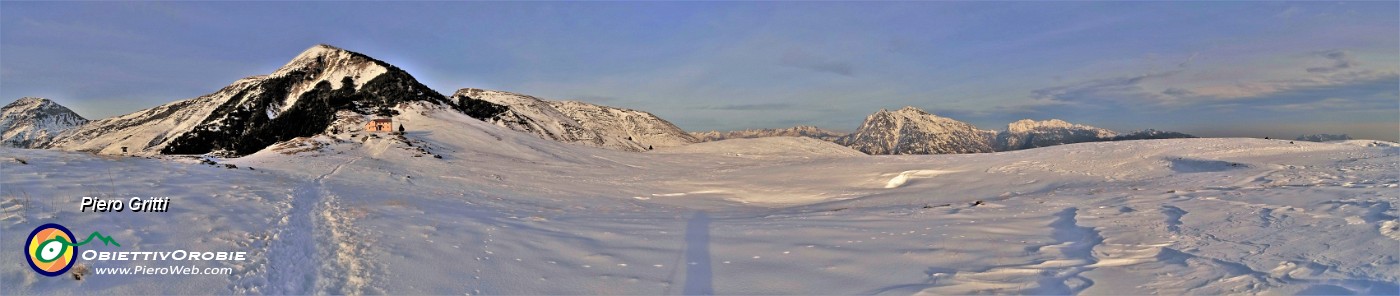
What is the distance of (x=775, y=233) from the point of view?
15.9m

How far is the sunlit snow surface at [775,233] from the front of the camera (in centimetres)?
970

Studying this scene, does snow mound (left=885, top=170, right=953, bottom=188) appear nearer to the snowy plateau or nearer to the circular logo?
the snowy plateau

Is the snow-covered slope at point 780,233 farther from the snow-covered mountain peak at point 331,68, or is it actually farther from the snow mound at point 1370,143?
the snow-covered mountain peak at point 331,68

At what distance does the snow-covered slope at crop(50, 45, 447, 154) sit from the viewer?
115625 mm

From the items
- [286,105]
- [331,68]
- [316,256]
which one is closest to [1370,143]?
[316,256]

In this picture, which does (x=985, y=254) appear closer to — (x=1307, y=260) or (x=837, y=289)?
(x=837, y=289)

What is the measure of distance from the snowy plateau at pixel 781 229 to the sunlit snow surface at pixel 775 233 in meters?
0.07

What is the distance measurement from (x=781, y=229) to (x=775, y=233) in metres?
0.72

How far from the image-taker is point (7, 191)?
512 inches

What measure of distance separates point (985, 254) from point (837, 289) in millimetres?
4032

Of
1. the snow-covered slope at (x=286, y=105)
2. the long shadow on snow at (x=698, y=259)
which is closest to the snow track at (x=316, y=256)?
the long shadow on snow at (x=698, y=259)

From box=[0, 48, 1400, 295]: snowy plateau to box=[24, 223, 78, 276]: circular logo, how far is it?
18 centimetres

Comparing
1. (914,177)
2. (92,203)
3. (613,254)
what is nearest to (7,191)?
(92,203)

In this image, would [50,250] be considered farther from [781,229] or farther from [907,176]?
[907,176]
